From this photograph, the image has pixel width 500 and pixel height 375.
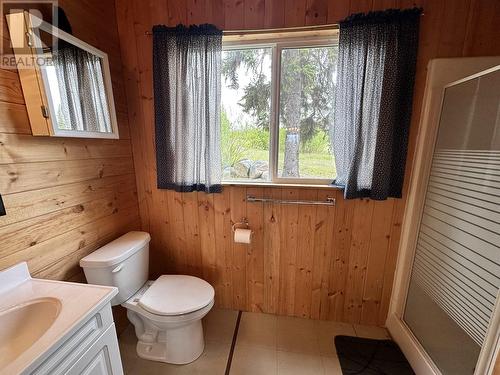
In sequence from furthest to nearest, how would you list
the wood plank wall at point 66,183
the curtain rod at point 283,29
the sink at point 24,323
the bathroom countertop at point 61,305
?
1. the curtain rod at point 283,29
2. the wood plank wall at point 66,183
3. the sink at point 24,323
4. the bathroom countertop at point 61,305

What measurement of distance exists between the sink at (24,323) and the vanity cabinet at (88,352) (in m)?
0.12

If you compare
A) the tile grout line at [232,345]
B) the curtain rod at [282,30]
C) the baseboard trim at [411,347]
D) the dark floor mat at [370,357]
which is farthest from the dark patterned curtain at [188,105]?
the baseboard trim at [411,347]

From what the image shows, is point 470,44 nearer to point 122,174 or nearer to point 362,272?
point 362,272

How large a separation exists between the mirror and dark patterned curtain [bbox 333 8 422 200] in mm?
1401

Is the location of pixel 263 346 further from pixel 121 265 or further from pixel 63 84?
pixel 63 84

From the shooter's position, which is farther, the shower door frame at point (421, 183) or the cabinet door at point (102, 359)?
the shower door frame at point (421, 183)

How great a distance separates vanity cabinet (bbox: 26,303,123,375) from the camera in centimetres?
70

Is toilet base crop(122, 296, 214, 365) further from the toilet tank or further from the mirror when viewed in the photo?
the mirror

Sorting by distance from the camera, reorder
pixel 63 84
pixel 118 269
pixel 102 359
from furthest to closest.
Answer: pixel 118 269
pixel 63 84
pixel 102 359

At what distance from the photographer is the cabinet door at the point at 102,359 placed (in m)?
0.81

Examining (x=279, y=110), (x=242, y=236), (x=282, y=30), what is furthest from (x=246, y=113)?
(x=242, y=236)

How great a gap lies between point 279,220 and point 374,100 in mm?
952

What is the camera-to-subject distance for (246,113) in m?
1.61

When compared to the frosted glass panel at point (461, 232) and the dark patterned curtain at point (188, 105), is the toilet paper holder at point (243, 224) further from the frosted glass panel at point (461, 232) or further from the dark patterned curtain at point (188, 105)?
the frosted glass panel at point (461, 232)
